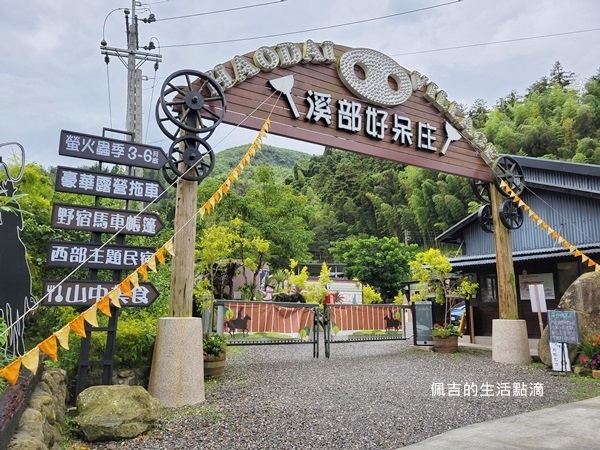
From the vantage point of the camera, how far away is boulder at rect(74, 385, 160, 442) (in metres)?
4.07

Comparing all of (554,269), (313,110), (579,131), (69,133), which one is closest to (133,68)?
(313,110)

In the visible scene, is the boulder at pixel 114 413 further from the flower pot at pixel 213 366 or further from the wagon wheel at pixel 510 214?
the wagon wheel at pixel 510 214

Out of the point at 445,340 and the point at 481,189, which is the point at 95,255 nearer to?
the point at 445,340

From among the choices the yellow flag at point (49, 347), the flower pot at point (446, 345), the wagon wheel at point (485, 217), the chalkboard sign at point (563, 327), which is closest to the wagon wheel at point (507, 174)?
the wagon wheel at point (485, 217)

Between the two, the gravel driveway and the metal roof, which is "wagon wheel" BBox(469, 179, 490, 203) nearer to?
the metal roof

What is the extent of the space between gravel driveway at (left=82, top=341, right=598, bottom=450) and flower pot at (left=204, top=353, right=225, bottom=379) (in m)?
0.18

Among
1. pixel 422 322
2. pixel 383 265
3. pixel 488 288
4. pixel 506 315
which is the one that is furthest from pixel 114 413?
pixel 383 265

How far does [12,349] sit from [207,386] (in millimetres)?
2599

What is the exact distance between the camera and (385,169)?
45688 mm

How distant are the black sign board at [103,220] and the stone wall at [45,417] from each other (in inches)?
65.3

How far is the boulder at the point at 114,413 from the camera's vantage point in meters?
4.07

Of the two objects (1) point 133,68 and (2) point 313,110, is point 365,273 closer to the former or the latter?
(1) point 133,68

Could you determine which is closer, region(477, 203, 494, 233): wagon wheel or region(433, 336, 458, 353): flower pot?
region(477, 203, 494, 233): wagon wheel

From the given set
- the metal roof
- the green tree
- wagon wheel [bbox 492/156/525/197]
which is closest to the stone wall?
wagon wheel [bbox 492/156/525/197]
